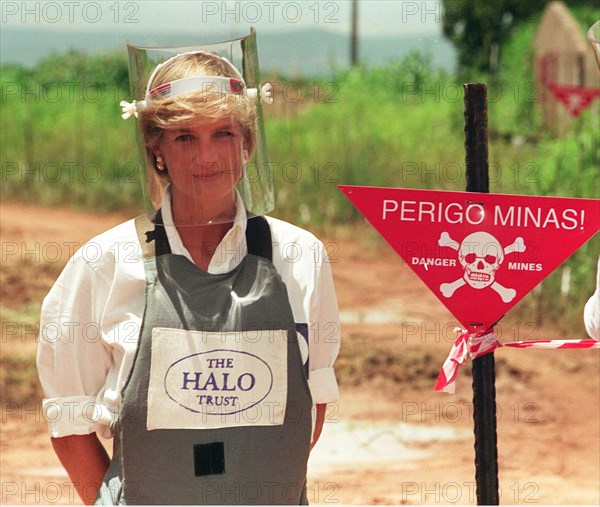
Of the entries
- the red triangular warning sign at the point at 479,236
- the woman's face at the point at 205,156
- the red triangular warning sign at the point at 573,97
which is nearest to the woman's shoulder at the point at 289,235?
the woman's face at the point at 205,156

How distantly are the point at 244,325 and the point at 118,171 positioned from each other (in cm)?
1190

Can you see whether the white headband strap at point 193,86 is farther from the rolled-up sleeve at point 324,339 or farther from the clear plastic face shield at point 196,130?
the rolled-up sleeve at point 324,339

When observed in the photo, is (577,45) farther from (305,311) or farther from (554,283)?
(305,311)

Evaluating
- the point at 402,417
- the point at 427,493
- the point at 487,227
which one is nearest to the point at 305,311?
the point at 487,227

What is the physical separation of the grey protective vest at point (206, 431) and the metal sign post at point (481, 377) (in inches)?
24.7

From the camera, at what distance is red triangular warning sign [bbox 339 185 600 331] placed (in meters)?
3.09

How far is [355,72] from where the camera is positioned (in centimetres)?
1970

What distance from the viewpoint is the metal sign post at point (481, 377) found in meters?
3.11

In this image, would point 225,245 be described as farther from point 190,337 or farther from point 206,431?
point 206,431

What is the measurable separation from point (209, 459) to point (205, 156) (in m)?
0.69

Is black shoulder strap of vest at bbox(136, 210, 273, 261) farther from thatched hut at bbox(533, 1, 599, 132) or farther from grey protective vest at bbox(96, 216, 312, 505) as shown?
thatched hut at bbox(533, 1, 599, 132)

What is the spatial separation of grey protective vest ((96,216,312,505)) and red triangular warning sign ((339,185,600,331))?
1.73 ft

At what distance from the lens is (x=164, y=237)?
9.02ft

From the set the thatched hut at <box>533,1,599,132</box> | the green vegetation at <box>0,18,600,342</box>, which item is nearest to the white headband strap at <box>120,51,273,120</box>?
the green vegetation at <box>0,18,600,342</box>
